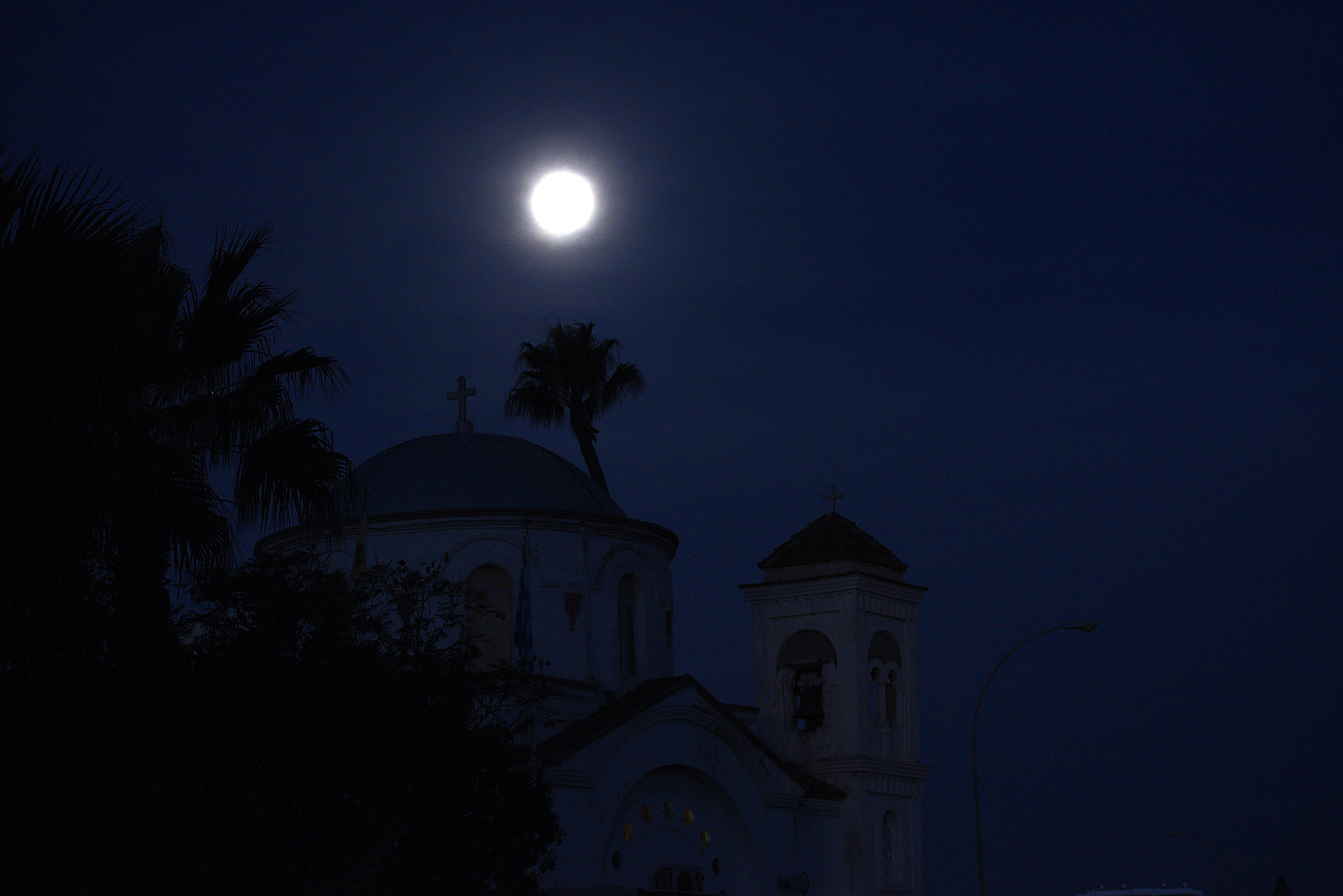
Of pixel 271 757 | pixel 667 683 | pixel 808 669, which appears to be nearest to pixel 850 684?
pixel 808 669

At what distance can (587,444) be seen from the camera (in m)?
46.4

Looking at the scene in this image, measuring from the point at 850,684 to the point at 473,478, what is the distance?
421 inches

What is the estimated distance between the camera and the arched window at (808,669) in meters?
39.8

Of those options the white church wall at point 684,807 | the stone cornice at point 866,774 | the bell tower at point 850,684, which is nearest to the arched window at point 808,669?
the bell tower at point 850,684

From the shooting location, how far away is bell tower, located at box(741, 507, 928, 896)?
38.7 metres

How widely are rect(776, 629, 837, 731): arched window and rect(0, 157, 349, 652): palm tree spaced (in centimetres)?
2220

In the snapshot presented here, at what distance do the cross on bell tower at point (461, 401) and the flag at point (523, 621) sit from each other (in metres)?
5.34

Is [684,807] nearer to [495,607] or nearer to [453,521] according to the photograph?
[495,607]

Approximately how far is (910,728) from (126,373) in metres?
28.9

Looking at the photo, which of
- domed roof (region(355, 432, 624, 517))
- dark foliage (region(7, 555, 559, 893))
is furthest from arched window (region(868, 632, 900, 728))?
dark foliage (region(7, 555, 559, 893))

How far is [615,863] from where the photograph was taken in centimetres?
3278

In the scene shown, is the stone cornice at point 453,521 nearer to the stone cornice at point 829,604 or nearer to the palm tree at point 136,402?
the stone cornice at point 829,604

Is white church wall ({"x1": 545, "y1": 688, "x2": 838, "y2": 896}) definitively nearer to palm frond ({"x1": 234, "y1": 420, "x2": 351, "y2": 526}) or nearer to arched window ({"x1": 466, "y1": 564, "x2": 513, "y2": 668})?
arched window ({"x1": 466, "y1": 564, "x2": 513, "y2": 668})

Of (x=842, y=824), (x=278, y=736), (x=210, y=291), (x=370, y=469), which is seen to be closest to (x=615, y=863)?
(x=842, y=824)
